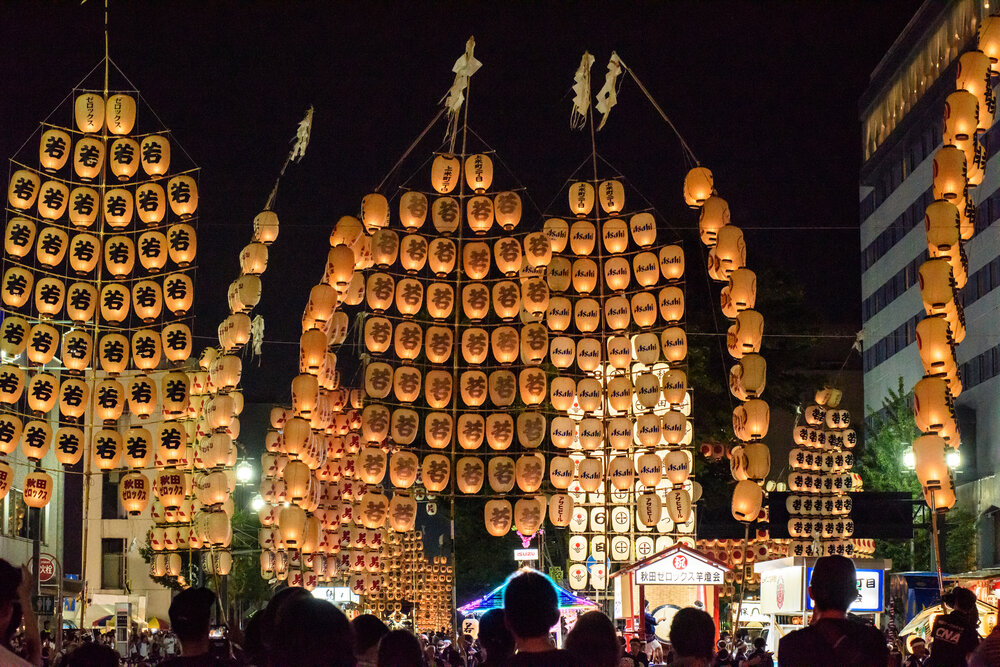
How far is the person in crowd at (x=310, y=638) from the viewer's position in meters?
3.69

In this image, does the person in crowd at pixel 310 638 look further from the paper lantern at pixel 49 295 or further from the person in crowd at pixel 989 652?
the paper lantern at pixel 49 295

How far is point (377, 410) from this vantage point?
87.6ft

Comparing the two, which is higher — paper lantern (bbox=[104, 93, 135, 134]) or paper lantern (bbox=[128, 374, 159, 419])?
paper lantern (bbox=[104, 93, 135, 134])

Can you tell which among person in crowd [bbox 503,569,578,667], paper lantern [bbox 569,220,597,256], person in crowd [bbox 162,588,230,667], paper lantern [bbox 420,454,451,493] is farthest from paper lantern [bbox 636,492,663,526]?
person in crowd [bbox 503,569,578,667]

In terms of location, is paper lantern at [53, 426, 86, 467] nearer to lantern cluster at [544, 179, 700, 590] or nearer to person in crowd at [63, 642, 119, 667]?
lantern cluster at [544, 179, 700, 590]

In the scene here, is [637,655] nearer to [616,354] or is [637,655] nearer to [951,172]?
[951,172]

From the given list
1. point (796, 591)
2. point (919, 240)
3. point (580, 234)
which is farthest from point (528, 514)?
point (919, 240)

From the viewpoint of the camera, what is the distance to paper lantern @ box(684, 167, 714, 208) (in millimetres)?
26031

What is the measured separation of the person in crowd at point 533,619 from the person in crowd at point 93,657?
1.67 meters

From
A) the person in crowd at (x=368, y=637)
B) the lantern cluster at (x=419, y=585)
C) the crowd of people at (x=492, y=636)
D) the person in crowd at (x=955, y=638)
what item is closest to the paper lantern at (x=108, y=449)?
the person in crowd at (x=368, y=637)

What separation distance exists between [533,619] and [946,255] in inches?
575

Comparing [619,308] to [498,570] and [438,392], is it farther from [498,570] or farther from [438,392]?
[498,570]

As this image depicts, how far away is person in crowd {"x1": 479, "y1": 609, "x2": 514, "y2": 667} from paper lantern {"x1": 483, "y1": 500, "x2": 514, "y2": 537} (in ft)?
68.3

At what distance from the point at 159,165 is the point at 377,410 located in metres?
6.64
